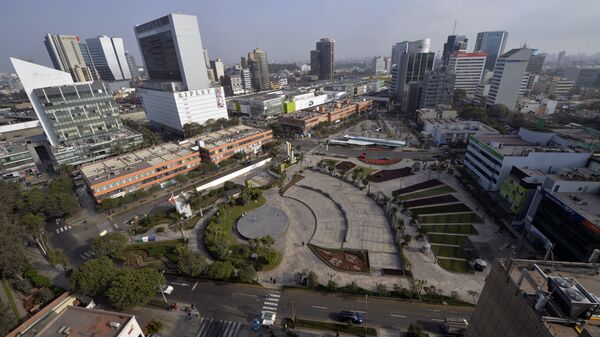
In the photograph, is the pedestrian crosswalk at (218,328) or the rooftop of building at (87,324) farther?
the pedestrian crosswalk at (218,328)

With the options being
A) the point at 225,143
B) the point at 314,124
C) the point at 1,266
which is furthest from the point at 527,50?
the point at 1,266

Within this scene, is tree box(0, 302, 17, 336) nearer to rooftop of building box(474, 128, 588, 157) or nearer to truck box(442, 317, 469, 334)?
truck box(442, 317, 469, 334)

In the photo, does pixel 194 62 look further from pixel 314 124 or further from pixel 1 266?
pixel 1 266

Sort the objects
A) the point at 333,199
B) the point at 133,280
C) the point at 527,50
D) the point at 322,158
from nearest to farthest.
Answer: the point at 133,280 → the point at 333,199 → the point at 322,158 → the point at 527,50

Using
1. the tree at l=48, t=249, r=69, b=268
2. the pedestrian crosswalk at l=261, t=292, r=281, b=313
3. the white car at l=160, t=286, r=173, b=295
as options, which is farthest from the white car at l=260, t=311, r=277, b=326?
the tree at l=48, t=249, r=69, b=268

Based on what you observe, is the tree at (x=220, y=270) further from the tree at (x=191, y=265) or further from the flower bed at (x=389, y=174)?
the flower bed at (x=389, y=174)

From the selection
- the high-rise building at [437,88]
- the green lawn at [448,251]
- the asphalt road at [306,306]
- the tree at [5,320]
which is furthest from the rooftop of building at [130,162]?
the high-rise building at [437,88]
